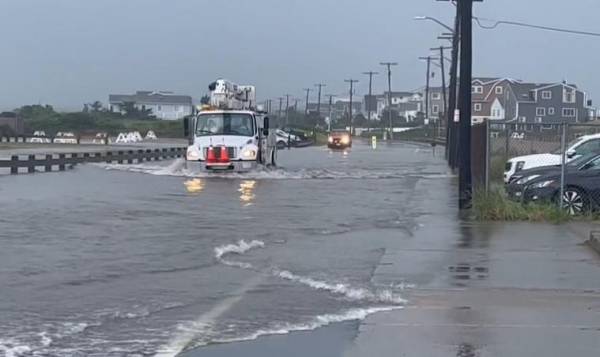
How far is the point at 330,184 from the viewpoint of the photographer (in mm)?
33438

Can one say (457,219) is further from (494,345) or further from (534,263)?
(494,345)

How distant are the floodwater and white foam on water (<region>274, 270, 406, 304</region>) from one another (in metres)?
0.02

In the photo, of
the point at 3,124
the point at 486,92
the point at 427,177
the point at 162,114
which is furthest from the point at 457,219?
the point at 162,114

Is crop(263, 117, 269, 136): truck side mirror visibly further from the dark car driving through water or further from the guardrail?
the dark car driving through water

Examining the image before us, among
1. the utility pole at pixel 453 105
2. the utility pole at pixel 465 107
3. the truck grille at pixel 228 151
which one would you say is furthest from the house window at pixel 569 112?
the utility pole at pixel 465 107

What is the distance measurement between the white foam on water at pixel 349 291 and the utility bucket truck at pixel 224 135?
78.8 ft

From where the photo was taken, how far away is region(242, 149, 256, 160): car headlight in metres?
Answer: 37.0

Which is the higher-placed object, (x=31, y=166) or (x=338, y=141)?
(x=338, y=141)

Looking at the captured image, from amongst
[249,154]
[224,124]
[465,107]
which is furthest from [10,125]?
[465,107]

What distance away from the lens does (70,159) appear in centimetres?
4491

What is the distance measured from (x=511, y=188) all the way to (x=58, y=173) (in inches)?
882

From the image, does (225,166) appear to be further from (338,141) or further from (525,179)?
(338,141)

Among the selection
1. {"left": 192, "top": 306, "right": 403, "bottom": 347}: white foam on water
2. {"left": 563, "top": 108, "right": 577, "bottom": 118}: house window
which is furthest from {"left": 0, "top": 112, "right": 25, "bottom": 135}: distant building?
{"left": 192, "top": 306, "right": 403, "bottom": 347}: white foam on water

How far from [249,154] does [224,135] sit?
1126 mm
